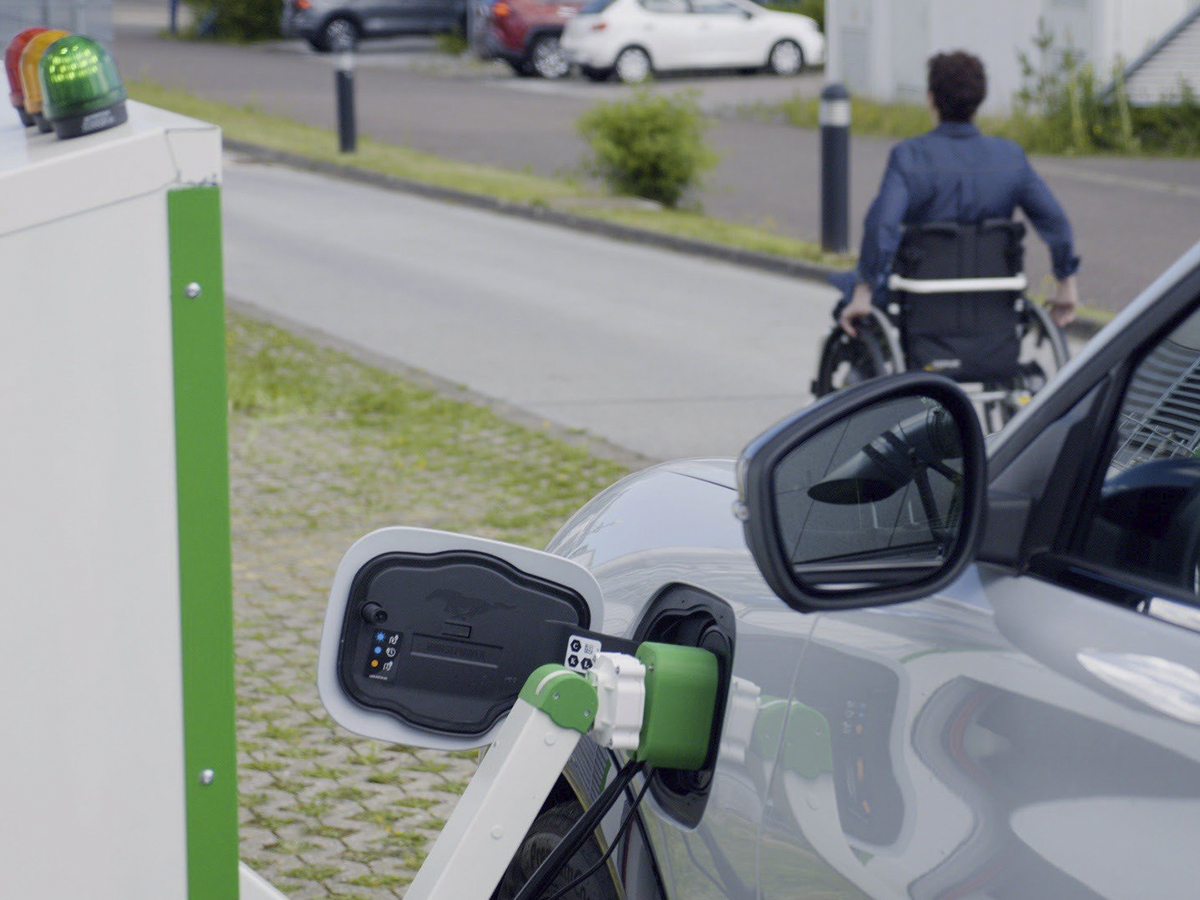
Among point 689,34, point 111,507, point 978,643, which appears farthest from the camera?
point 689,34

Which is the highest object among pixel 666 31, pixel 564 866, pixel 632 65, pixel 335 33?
pixel 335 33

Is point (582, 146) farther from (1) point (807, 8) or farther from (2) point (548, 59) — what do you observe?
(1) point (807, 8)

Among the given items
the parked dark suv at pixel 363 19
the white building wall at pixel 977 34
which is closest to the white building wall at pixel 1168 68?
the white building wall at pixel 977 34

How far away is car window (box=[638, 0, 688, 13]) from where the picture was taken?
29906 mm

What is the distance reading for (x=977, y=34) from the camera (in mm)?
22812

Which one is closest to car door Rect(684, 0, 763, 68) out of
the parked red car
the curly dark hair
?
the parked red car

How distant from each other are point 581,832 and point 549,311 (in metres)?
9.45

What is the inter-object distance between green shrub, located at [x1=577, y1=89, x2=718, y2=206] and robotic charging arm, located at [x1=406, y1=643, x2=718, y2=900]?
1463cm

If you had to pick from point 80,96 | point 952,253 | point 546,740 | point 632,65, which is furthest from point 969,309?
point 632,65

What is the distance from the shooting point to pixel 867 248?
6977 millimetres

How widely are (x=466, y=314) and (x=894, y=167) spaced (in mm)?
4944

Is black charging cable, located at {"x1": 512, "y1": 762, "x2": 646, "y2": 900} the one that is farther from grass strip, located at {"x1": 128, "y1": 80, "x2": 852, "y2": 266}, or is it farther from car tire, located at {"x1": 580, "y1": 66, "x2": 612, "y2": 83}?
car tire, located at {"x1": 580, "y1": 66, "x2": 612, "y2": 83}

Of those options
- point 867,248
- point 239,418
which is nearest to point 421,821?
point 867,248

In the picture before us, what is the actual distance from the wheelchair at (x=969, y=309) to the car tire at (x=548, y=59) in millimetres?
→ 25233
